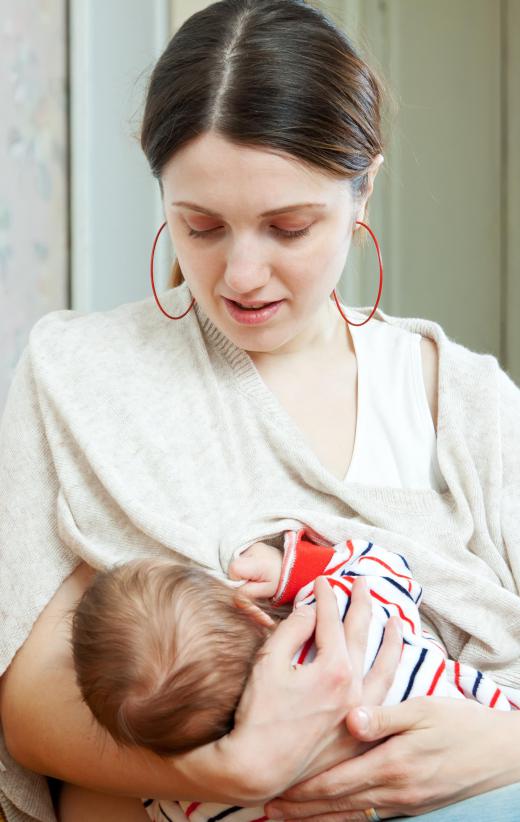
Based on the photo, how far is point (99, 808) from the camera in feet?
4.82

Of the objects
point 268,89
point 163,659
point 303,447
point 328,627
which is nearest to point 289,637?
point 328,627

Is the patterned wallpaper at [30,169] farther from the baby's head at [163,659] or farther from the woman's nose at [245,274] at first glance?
the baby's head at [163,659]

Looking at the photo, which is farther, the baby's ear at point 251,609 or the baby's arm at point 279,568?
the baby's arm at point 279,568

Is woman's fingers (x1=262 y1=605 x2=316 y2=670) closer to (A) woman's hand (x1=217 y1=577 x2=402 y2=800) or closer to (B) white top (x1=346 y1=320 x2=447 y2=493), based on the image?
(A) woman's hand (x1=217 y1=577 x2=402 y2=800)

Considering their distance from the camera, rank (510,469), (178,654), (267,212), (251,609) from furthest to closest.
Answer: (510,469) < (267,212) < (251,609) < (178,654)

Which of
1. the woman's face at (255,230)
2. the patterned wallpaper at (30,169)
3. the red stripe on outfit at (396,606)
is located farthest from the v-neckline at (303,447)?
the patterned wallpaper at (30,169)

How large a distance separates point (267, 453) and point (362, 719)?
491 millimetres

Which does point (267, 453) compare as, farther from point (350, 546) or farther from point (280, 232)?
point (280, 232)

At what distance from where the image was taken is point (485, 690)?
4.54 ft

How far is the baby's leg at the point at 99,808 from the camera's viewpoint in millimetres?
1453

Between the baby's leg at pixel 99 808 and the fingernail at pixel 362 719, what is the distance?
409 mm

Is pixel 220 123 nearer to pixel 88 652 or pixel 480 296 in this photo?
pixel 88 652

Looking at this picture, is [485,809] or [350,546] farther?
[350,546]

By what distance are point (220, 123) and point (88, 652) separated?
0.68 metres
